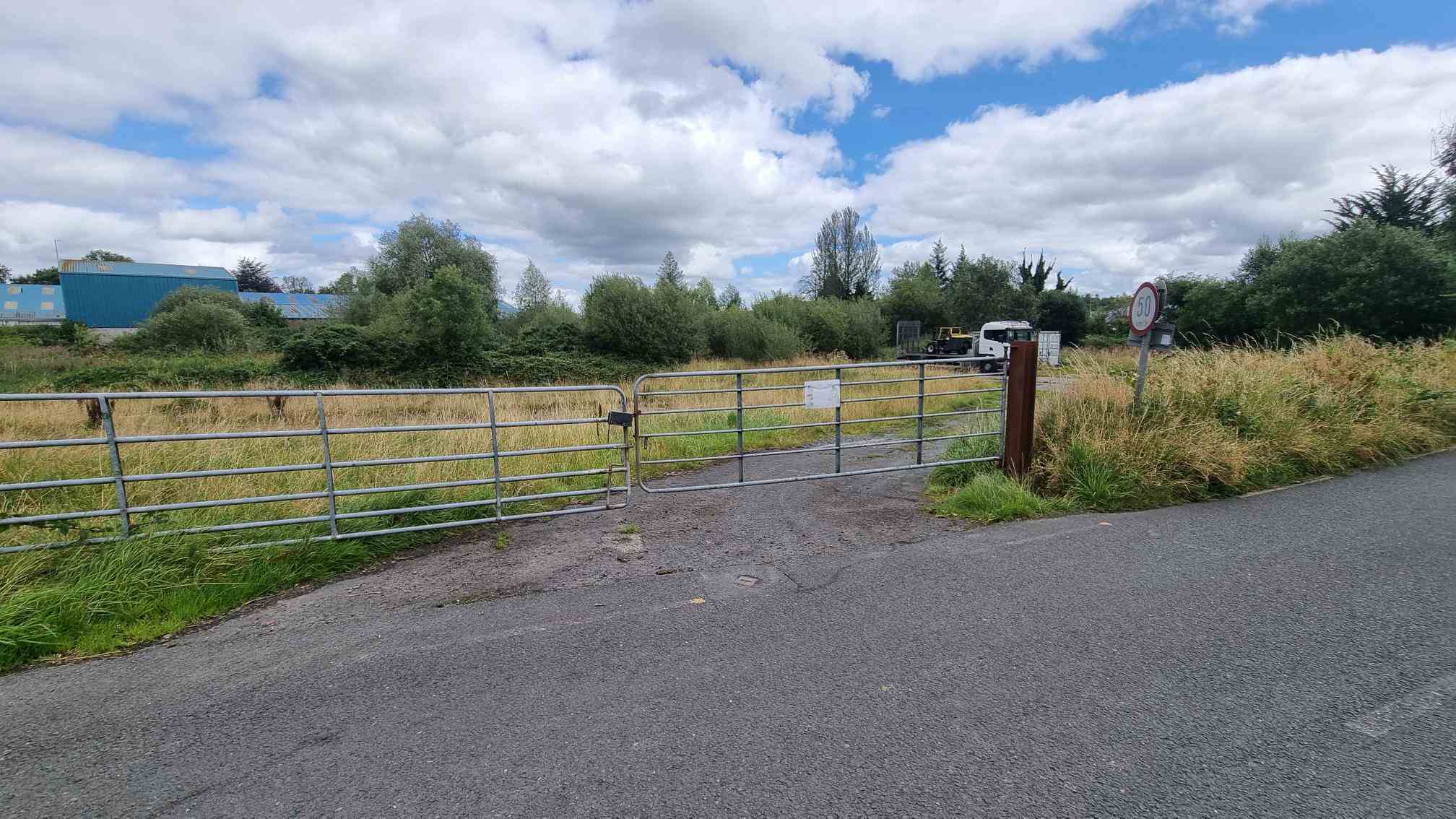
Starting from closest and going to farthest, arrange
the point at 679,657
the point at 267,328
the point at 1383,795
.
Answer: the point at 1383,795 → the point at 679,657 → the point at 267,328

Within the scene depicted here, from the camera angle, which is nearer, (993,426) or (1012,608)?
(1012,608)

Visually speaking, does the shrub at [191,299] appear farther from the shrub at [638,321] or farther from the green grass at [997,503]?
the green grass at [997,503]

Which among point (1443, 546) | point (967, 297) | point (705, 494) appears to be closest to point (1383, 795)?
point (1443, 546)

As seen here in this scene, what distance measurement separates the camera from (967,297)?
4303 cm

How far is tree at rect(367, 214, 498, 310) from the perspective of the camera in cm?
4181

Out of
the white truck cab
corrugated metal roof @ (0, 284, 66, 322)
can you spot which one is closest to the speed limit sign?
the white truck cab

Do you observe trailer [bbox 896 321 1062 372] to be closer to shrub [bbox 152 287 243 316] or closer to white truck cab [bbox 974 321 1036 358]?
white truck cab [bbox 974 321 1036 358]

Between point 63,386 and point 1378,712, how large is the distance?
35513 mm

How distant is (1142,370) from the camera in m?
6.93

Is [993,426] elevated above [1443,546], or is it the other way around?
[993,426]

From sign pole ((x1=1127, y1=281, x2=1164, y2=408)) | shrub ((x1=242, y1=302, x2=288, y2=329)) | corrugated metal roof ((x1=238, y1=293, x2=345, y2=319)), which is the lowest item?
sign pole ((x1=1127, y1=281, x2=1164, y2=408))

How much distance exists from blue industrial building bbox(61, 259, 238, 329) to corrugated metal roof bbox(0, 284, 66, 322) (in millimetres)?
3588

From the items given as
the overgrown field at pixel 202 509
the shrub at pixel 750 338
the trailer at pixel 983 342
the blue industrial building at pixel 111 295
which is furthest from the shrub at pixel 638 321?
the blue industrial building at pixel 111 295

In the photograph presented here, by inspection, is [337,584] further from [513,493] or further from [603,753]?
[603,753]
